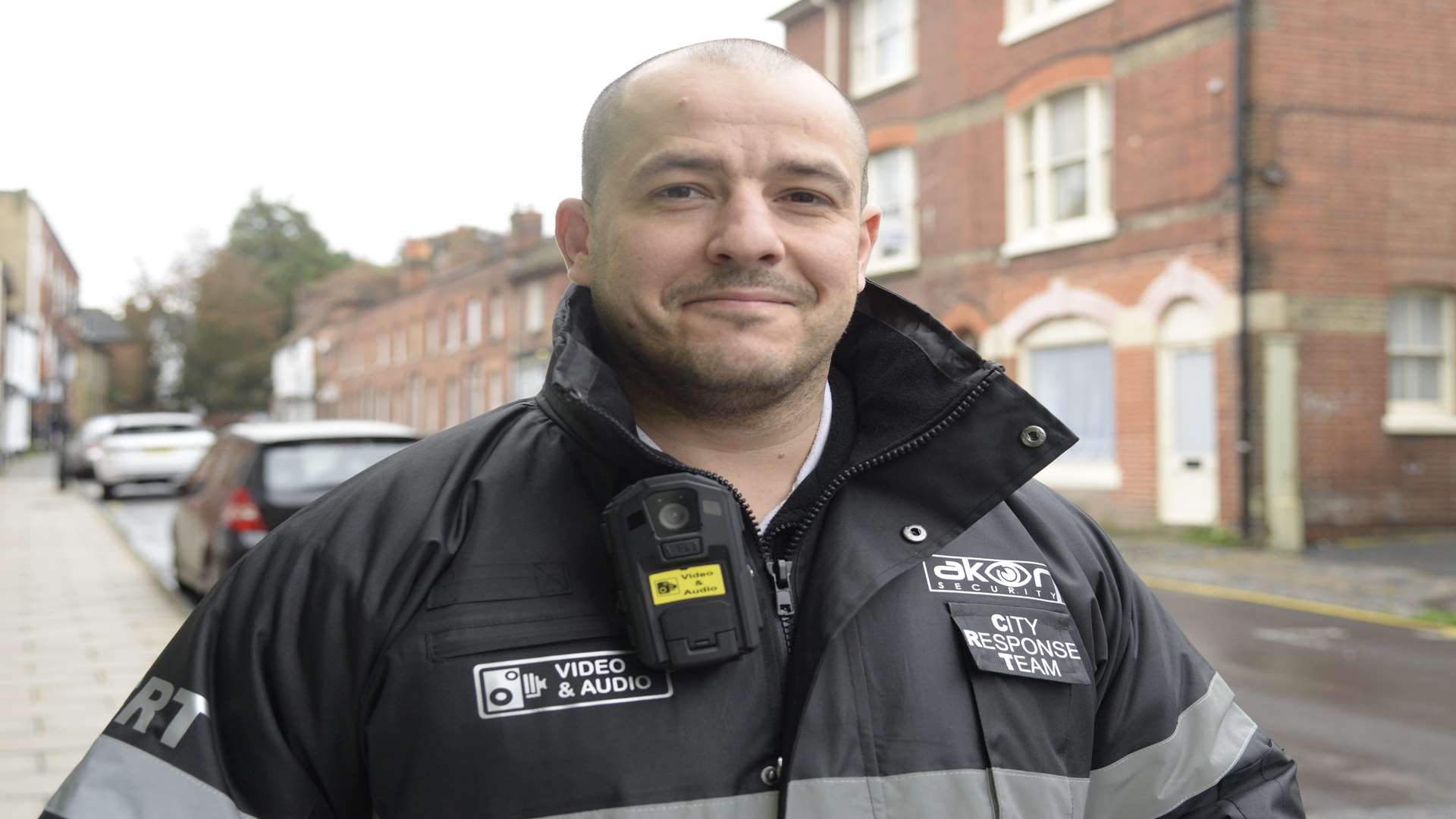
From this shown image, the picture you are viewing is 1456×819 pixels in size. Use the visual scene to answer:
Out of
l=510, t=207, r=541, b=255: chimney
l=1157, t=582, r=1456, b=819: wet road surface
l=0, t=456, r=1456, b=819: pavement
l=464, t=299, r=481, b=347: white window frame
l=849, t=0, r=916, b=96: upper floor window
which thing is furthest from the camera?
l=464, t=299, r=481, b=347: white window frame

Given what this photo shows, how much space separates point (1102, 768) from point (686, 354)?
0.87m

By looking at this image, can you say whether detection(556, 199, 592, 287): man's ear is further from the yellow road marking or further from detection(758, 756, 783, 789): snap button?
the yellow road marking

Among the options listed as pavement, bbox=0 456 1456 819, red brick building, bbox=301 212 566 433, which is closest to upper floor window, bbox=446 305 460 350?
red brick building, bbox=301 212 566 433

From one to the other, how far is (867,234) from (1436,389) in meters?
16.3

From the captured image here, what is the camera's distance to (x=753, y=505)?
2053 mm

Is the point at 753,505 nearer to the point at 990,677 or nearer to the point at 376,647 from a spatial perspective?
the point at 990,677

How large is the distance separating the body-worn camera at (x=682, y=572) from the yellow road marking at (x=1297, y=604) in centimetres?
866

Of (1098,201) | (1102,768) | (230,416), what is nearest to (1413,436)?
(1098,201)

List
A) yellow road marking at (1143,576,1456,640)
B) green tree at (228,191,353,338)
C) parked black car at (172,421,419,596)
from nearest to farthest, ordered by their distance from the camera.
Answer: parked black car at (172,421,419,596)
yellow road marking at (1143,576,1456,640)
green tree at (228,191,353,338)

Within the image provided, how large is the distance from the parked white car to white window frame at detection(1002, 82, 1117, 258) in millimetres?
14306

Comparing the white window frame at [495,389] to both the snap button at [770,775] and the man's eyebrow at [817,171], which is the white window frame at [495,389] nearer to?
the man's eyebrow at [817,171]

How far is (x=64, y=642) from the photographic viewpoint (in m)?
8.62

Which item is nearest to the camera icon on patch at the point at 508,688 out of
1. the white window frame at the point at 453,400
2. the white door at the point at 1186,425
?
the white door at the point at 1186,425

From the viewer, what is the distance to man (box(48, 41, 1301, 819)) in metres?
1.71
